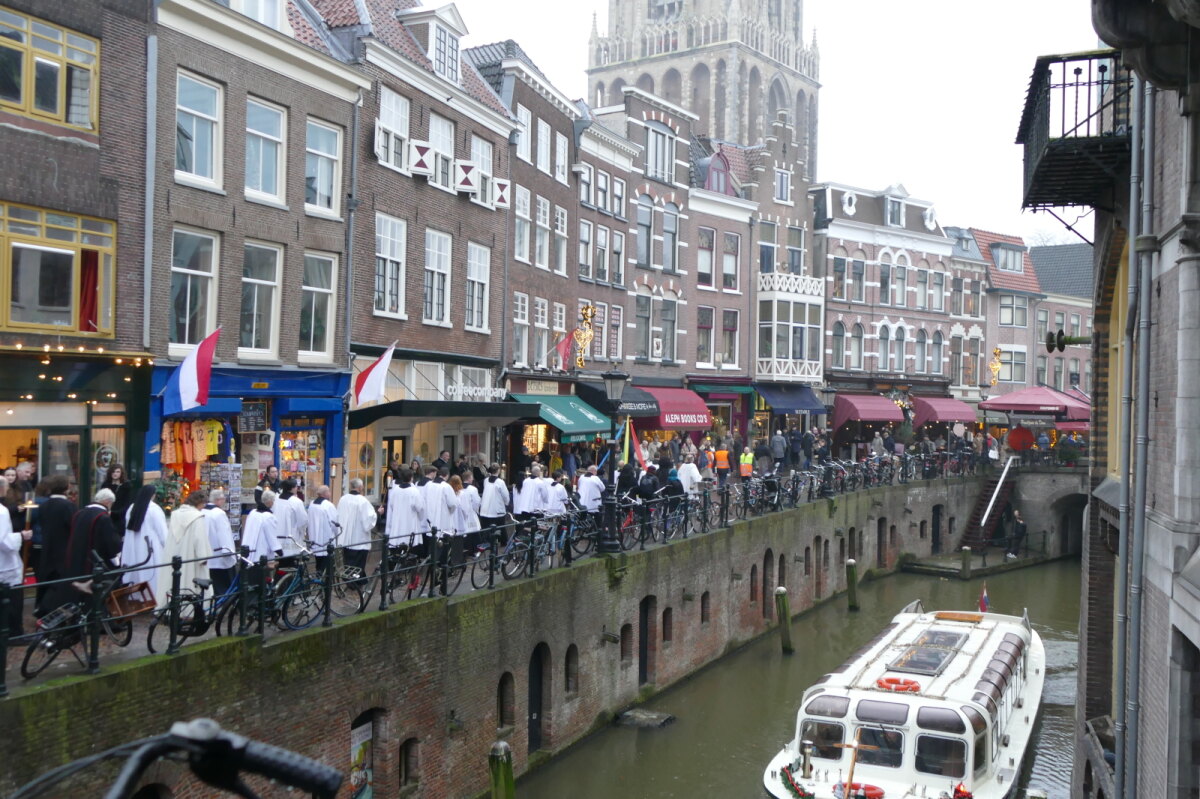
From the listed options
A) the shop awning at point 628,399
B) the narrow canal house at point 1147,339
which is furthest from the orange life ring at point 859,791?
the shop awning at point 628,399

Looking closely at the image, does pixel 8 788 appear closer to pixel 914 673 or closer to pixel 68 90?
pixel 68 90

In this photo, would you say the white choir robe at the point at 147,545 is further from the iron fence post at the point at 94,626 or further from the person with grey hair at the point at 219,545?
the iron fence post at the point at 94,626

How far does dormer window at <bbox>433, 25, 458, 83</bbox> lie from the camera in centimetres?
2691

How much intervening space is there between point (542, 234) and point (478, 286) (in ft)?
17.1

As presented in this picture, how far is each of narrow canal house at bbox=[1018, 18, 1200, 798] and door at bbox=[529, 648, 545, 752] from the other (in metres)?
8.63

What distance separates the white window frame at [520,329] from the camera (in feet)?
104

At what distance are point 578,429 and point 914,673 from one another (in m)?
15.0

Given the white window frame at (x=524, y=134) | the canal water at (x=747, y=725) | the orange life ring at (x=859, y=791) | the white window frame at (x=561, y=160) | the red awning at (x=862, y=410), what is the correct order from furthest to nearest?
the red awning at (x=862, y=410)
the white window frame at (x=561, y=160)
the white window frame at (x=524, y=134)
the canal water at (x=747, y=725)
the orange life ring at (x=859, y=791)

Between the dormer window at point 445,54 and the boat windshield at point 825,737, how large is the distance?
1766 cm

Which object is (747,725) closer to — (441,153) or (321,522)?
(321,522)

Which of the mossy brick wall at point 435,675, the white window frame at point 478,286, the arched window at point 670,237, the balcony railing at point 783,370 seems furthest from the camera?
the balcony railing at point 783,370

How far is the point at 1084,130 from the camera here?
480 inches

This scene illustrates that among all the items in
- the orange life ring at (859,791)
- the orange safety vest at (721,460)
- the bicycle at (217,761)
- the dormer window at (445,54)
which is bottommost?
the orange life ring at (859,791)

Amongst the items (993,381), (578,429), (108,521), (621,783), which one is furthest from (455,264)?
(993,381)
